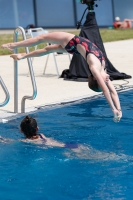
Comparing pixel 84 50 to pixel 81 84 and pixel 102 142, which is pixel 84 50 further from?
pixel 81 84

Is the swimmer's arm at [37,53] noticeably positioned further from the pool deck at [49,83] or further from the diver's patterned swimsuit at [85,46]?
the pool deck at [49,83]

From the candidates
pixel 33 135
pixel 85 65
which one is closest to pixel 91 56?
pixel 33 135

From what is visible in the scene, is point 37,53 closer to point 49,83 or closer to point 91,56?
point 91,56

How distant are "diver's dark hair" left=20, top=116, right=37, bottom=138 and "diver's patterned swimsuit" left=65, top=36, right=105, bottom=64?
1.39 metres

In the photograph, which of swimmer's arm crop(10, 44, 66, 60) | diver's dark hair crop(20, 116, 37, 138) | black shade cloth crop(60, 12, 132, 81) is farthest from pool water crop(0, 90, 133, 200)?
black shade cloth crop(60, 12, 132, 81)

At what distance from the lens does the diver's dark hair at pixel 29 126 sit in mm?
6324

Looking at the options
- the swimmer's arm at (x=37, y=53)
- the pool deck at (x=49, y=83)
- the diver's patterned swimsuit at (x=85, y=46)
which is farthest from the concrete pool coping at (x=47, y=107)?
the diver's patterned swimsuit at (x=85, y=46)

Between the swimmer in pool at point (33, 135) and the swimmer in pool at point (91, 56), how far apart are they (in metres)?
0.76

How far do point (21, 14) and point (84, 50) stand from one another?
17612 millimetres

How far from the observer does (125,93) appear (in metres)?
9.84

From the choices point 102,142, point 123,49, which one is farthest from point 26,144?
point 123,49

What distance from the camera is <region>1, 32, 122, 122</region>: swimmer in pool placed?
21.7ft

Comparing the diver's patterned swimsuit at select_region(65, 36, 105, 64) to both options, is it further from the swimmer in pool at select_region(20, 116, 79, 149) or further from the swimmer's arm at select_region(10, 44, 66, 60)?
the swimmer in pool at select_region(20, 116, 79, 149)

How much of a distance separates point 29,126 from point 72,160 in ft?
2.19
